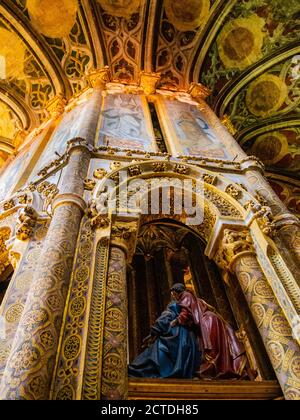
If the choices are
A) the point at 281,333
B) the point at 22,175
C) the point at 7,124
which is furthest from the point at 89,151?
the point at 7,124

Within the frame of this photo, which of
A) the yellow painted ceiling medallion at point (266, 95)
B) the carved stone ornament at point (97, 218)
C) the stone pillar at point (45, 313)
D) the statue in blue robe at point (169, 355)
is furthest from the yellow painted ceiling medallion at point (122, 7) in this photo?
the statue in blue robe at point (169, 355)

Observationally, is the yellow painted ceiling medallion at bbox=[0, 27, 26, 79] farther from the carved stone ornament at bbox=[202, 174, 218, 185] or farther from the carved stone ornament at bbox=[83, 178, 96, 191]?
the carved stone ornament at bbox=[202, 174, 218, 185]

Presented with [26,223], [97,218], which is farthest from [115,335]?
[26,223]

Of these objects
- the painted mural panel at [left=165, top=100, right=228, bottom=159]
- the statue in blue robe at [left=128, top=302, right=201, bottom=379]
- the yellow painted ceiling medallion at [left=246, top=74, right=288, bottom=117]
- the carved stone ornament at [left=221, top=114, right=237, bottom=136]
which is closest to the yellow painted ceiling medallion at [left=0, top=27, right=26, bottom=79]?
the painted mural panel at [left=165, top=100, right=228, bottom=159]

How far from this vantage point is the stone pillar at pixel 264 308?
3272 mm

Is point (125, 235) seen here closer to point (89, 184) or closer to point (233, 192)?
point (89, 184)

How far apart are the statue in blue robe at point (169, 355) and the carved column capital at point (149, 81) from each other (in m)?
6.87

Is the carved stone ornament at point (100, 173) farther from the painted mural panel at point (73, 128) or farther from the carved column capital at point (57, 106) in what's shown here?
the carved column capital at point (57, 106)

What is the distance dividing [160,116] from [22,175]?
133 inches

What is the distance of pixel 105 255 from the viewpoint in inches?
152

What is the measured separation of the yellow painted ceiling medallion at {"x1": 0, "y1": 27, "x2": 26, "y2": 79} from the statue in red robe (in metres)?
8.26

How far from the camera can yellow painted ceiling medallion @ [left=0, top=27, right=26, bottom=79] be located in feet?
31.2
